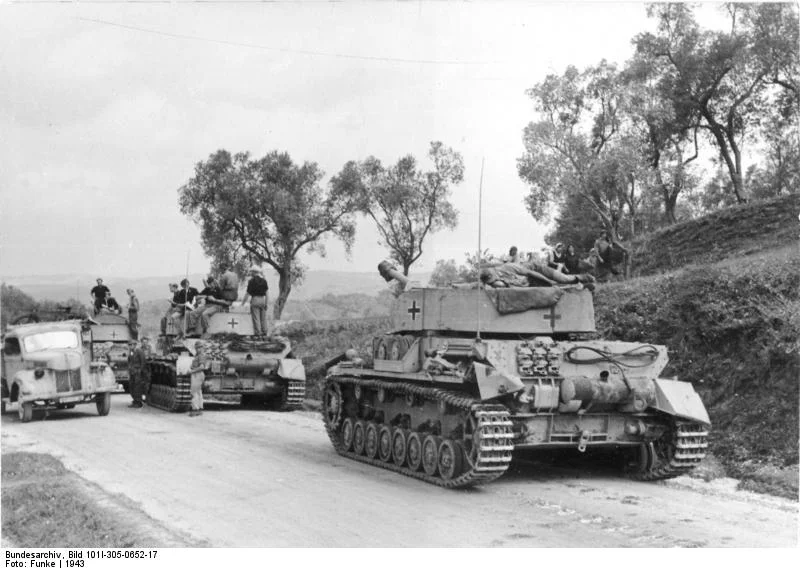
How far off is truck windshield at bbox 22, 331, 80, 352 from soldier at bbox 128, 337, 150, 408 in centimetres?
445

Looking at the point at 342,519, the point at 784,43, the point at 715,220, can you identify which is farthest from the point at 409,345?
the point at 784,43

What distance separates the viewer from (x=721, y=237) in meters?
26.9

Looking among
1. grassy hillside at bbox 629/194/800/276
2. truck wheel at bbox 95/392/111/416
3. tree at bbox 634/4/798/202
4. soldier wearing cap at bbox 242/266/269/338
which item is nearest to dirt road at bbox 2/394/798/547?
truck wheel at bbox 95/392/111/416

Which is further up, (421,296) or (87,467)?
(421,296)

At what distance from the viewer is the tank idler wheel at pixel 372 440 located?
14.2 m

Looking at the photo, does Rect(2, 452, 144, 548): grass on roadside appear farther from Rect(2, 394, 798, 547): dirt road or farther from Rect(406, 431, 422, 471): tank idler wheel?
Rect(406, 431, 422, 471): tank idler wheel

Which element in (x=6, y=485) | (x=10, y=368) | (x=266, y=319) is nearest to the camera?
(x=6, y=485)

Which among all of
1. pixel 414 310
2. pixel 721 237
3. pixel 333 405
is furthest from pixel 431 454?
pixel 721 237

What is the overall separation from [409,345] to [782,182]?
2610 centimetres

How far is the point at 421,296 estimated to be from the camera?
1362 centimetres

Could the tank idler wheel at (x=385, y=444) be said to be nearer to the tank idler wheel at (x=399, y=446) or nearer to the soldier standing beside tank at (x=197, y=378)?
the tank idler wheel at (x=399, y=446)

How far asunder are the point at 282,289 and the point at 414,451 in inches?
1020
